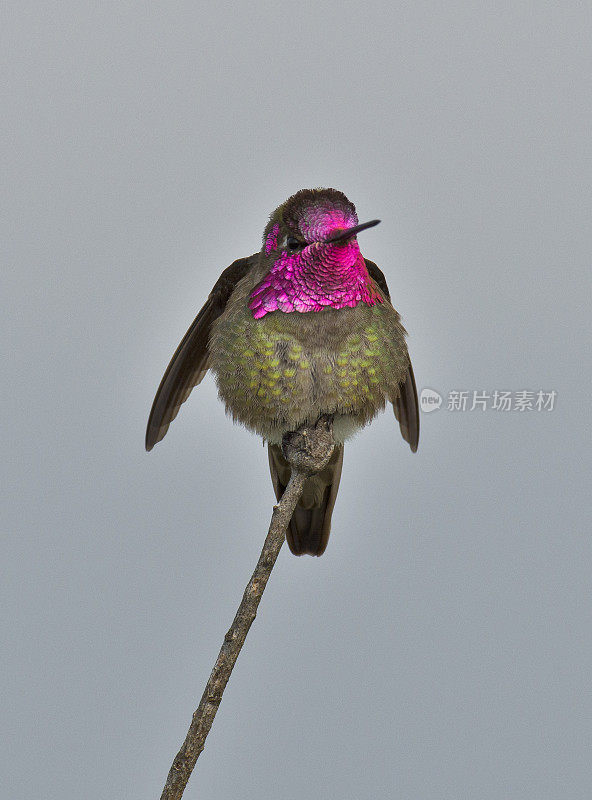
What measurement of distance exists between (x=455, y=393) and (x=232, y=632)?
128 cm

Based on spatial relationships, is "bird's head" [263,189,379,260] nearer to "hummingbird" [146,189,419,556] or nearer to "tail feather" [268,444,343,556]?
"hummingbird" [146,189,419,556]

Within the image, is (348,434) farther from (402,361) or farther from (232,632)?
(232,632)

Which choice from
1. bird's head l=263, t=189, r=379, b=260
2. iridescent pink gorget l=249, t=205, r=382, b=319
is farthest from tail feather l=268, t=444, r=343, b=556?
bird's head l=263, t=189, r=379, b=260

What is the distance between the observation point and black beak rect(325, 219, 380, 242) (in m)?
3.43

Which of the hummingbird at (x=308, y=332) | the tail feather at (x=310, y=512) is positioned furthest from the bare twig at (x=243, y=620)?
the tail feather at (x=310, y=512)

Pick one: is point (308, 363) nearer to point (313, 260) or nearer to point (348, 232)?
point (313, 260)

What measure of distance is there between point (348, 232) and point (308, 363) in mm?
504

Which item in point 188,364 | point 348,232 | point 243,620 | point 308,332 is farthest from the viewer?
point 188,364

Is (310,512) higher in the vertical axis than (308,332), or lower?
lower

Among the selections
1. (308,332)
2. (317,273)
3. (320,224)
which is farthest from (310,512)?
(320,224)

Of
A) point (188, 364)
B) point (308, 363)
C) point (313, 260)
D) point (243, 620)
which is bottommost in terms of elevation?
point (243, 620)

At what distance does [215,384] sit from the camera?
406 cm

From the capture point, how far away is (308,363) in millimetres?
3793

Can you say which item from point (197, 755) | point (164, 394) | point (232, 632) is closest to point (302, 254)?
point (164, 394)
